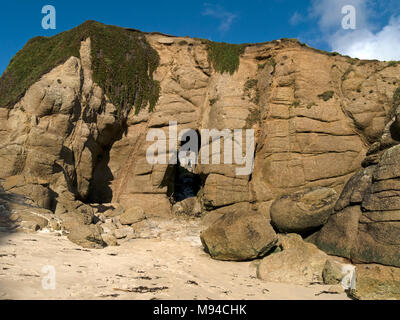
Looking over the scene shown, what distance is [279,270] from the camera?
7.17 metres

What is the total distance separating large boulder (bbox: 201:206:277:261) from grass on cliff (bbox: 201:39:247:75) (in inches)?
438

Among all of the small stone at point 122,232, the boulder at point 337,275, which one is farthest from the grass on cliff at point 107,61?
the boulder at point 337,275

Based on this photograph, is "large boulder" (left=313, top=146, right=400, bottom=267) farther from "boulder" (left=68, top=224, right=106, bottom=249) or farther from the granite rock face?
"boulder" (left=68, top=224, right=106, bottom=249)

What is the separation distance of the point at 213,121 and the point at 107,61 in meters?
6.71

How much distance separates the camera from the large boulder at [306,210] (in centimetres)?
1043

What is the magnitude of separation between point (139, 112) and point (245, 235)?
1085 centimetres

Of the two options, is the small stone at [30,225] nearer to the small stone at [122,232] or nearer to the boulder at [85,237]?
the boulder at [85,237]

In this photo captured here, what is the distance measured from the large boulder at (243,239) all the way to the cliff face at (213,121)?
20.0ft

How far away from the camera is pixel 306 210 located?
10.5 metres

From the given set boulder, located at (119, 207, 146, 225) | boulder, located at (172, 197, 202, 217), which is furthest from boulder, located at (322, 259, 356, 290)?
boulder, located at (172, 197, 202, 217)

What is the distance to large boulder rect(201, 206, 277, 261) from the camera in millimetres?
8695

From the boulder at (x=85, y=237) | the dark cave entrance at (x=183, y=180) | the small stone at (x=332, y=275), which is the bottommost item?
the small stone at (x=332, y=275)

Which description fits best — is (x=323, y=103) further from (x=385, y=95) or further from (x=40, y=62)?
(x=40, y=62)
